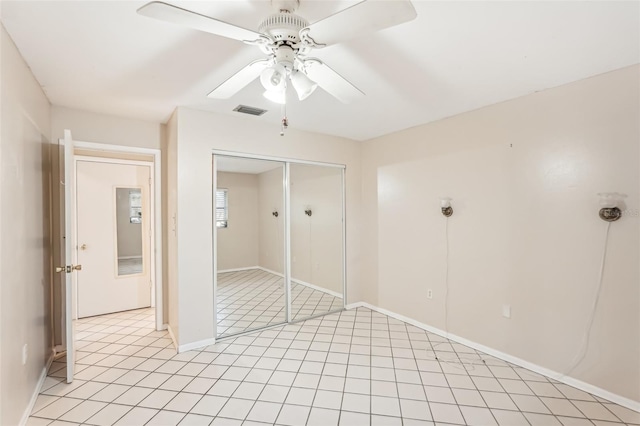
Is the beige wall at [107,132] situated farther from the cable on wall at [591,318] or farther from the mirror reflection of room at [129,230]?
the cable on wall at [591,318]

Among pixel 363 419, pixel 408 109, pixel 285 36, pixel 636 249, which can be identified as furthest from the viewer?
pixel 408 109

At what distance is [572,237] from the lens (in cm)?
237

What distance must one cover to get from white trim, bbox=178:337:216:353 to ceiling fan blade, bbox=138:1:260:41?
2.78 m

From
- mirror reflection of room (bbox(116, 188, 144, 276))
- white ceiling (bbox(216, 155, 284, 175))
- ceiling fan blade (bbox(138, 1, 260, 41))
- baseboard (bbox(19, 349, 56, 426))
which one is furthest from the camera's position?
mirror reflection of room (bbox(116, 188, 144, 276))

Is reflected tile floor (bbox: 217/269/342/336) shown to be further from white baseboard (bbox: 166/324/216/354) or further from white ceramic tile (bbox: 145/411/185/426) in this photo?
white ceramic tile (bbox: 145/411/185/426)

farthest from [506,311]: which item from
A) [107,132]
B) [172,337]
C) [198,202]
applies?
[107,132]

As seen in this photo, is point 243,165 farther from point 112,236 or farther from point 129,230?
point 112,236

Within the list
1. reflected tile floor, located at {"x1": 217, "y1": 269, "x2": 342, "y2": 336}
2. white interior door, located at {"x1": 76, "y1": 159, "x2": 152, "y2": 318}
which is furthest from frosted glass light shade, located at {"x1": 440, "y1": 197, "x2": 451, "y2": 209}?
white interior door, located at {"x1": 76, "y1": 159, "x2": 152, "y2": 318}

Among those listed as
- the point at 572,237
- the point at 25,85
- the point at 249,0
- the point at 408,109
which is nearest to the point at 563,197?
the point at 572,237

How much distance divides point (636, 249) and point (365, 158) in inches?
114

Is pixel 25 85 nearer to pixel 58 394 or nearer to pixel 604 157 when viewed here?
pixel 58 394

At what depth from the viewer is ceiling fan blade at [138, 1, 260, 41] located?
110cm

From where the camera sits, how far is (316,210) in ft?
13.4

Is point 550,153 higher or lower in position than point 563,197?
higher
